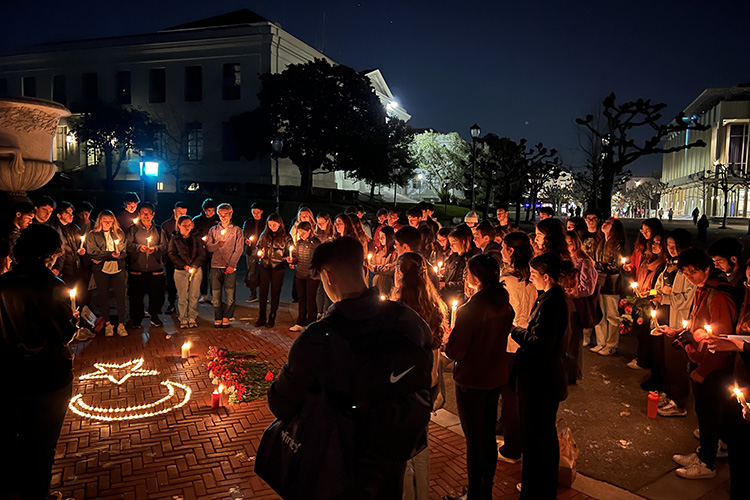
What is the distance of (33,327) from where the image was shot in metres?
3.80

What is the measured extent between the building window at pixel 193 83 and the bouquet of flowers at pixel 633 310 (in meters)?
41.6

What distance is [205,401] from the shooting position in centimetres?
649

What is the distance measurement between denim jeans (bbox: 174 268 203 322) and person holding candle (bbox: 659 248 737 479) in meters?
7.45

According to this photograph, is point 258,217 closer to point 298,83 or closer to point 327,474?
point 327,474

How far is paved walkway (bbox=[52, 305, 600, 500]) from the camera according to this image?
4.58m

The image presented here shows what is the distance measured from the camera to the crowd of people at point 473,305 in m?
2.76

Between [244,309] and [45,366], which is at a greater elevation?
[45,366]

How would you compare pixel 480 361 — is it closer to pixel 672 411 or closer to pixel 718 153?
pixel 672 411

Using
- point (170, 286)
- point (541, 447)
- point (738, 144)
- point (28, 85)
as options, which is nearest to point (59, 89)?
point (28, 85)

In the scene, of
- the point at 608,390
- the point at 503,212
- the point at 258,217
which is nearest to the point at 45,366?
the point at 608,390

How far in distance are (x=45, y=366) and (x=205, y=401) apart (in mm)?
2780

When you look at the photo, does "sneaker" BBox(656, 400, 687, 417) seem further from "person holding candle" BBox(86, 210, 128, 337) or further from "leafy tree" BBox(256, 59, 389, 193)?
"leafy tree" BBox(256, 59, 389, 193)

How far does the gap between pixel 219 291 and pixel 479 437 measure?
684cm

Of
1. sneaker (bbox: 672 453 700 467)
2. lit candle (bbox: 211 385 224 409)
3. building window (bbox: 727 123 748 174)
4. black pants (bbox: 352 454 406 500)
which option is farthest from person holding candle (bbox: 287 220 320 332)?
building window (bbox: 727 123 748 174)
